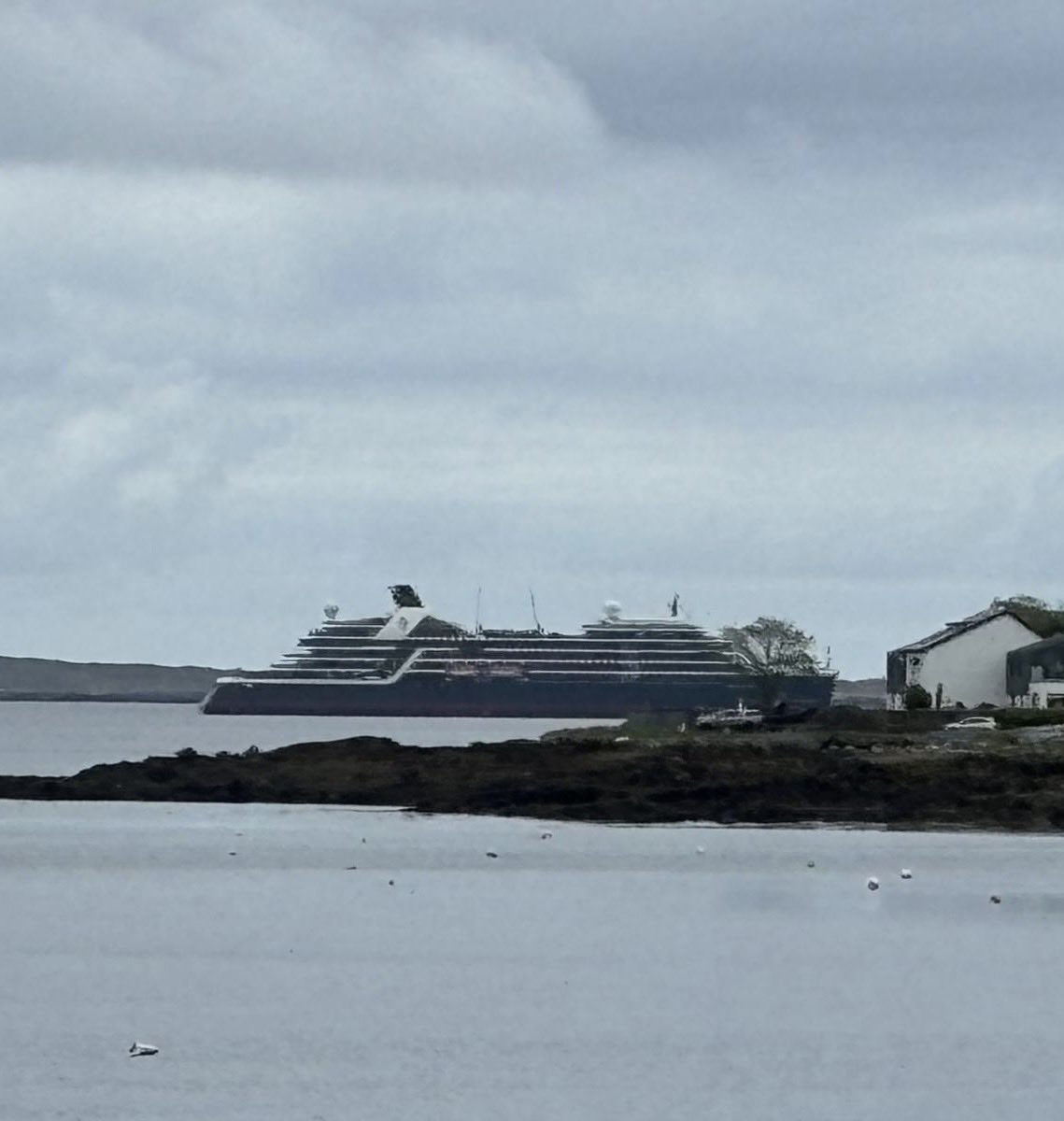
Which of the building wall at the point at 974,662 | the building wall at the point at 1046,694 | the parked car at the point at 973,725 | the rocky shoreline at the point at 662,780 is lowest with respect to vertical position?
the rocky shoreline at the point at 662,780

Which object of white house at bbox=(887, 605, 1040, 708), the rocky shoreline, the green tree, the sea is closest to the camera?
the sea

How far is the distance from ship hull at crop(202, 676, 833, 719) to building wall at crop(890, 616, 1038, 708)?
5419 cm

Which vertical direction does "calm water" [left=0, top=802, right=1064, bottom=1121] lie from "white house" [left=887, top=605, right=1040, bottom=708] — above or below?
below

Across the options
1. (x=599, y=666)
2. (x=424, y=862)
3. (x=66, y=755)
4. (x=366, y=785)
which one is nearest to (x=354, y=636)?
(x=599, y=666)

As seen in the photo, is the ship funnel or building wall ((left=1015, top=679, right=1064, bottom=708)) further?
the ship funnel

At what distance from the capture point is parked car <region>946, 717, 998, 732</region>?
65.9m

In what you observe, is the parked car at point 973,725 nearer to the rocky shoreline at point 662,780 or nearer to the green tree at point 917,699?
the rocky shoreline at point 662,780

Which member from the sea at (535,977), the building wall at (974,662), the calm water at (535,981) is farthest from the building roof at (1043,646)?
the calm water at (535,981)

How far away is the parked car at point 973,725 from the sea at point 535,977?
26.2 m

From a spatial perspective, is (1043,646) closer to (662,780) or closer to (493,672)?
(662,780)

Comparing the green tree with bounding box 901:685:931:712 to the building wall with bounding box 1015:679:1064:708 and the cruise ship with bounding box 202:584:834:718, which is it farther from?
the cruise ship with bounding box 202:584:834:718

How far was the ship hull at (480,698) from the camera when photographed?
155000 mm

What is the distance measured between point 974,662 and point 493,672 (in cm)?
6480

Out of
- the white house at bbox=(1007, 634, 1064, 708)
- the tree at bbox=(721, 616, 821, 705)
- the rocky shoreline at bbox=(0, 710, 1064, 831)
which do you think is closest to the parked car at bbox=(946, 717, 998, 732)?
the rocky shoreline at bbox=(0, 710, 1064, 831)
